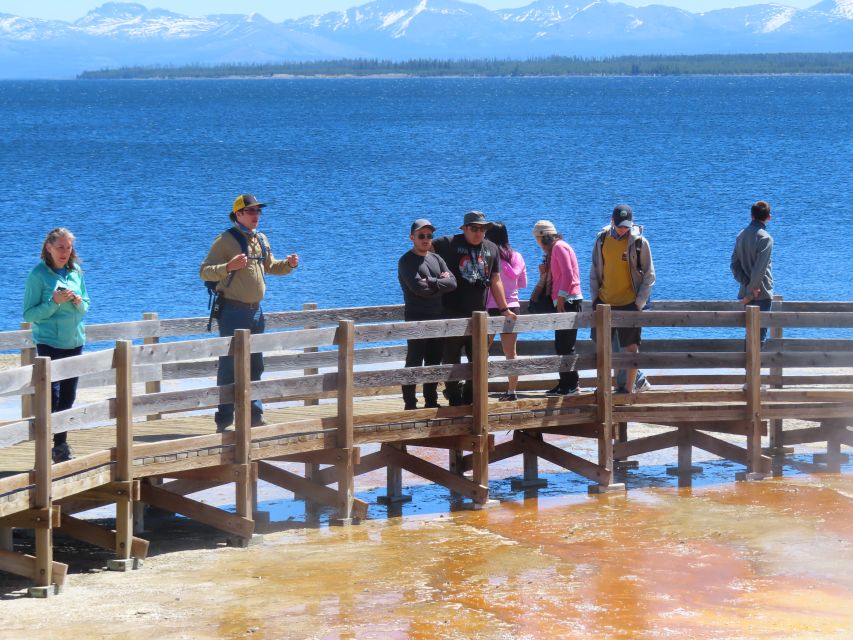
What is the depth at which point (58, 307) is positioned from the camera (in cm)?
991

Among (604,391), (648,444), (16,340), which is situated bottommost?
(648,444)

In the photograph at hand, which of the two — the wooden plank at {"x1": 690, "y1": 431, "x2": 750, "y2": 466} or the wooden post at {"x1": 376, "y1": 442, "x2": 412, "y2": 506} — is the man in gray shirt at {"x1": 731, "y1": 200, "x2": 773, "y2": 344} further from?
the wooden post at {"x1": 376, "y1": 442, "x2": 412, "y2": 506}

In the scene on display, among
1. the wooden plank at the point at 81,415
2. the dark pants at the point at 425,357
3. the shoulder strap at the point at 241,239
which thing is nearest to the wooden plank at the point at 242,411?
the shoulder strap at the point at 241,239

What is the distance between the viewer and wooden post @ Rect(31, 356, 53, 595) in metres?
9.12

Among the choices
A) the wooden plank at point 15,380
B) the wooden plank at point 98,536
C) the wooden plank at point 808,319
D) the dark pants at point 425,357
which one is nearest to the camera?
the wooden plank at point 15,380

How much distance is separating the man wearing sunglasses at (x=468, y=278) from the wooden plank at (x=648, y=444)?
1.80 meters

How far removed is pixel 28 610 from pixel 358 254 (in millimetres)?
32387

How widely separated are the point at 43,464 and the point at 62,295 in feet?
3.97

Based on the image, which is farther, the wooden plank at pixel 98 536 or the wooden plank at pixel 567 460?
the wooden plank at pixel 567 460

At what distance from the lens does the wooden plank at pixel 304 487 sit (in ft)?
38.4

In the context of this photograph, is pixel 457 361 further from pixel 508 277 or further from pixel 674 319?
pixel 674 319

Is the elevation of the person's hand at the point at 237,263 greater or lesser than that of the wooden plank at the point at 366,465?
greater

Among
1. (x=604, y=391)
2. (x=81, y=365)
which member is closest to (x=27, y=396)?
(x=81, y=365)

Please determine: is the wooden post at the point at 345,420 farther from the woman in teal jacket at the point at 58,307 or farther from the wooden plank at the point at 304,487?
the woman in teal jacket at the point at 58,307
